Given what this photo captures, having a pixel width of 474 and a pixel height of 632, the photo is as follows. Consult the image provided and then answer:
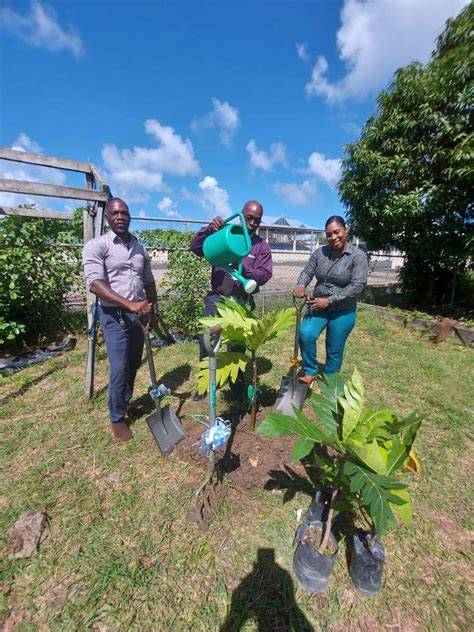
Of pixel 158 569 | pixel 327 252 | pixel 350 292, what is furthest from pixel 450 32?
pixel 158 569

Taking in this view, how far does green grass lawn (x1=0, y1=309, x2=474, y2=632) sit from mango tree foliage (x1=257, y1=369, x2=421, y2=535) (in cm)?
57

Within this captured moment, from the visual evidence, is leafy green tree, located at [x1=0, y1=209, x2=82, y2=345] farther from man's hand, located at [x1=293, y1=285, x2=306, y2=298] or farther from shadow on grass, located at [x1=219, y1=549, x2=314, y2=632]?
shadow on grass, located at [x1=219, y1=549, x2=314, y2=632]

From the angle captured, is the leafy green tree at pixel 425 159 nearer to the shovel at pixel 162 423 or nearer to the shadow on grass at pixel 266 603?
the shovel at pixel 162 423

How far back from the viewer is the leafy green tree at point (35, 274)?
4168mm

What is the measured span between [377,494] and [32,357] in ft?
16.0

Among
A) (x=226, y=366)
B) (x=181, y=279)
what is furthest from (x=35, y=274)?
(x=226, y=366)

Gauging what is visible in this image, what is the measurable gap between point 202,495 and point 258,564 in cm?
52

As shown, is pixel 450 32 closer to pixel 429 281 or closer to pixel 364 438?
pixel 429 281

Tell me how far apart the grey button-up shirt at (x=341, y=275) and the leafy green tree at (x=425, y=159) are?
14.1 feet

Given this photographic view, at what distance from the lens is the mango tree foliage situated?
1136mm

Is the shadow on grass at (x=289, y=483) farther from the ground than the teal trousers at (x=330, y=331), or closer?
closer

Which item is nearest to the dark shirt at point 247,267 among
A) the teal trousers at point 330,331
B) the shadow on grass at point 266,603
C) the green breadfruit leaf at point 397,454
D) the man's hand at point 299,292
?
the man's hand at point 299,292

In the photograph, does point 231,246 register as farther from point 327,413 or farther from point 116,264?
point 327,413

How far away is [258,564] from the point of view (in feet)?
5.52
